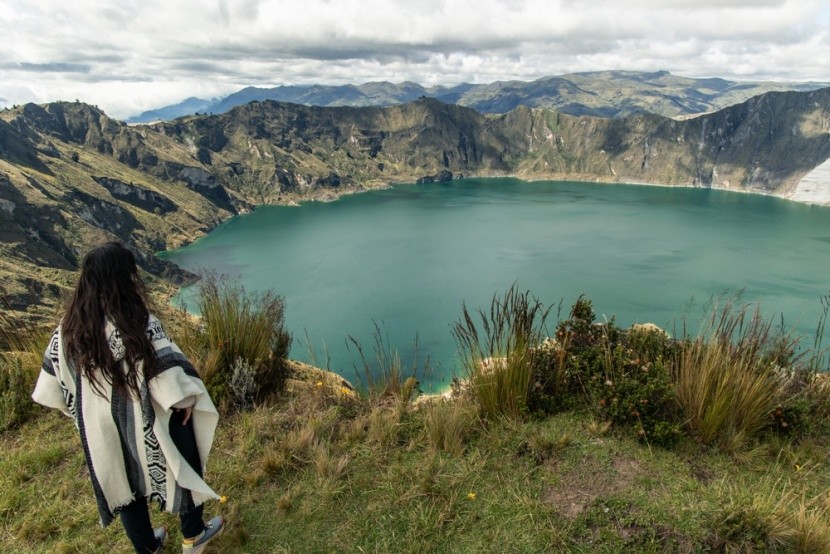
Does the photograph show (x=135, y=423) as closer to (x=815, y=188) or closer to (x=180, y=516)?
(x=180, y=516)

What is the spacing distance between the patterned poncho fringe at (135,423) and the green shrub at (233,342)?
1.81 m

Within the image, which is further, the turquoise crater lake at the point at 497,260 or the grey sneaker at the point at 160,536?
the turquoise crater lake at the point at 497,260

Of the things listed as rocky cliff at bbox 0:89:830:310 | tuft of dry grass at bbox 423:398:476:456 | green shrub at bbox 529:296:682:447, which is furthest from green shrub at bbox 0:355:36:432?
rocky cliff at bbox 0:89:830:310

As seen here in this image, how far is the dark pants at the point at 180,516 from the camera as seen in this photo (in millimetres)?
2752

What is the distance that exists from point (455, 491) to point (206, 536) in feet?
5.38

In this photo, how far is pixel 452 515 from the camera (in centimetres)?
320

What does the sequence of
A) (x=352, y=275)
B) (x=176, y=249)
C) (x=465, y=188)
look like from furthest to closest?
(x=465, y=188), (x=176, y=249), (x=352, y=275)

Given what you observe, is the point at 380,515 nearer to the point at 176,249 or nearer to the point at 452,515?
the point at 452,515

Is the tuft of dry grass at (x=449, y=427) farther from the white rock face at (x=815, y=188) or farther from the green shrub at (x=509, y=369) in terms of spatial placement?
the white rock face at (x=815, y=188)

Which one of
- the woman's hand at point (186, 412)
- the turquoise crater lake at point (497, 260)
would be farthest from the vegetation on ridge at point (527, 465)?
the turquoise crater lake at point (497, 260)

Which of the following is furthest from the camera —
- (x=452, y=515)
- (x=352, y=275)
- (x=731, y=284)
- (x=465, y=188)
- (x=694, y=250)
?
(x=465, y=188)

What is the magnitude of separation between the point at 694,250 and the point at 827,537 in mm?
86082

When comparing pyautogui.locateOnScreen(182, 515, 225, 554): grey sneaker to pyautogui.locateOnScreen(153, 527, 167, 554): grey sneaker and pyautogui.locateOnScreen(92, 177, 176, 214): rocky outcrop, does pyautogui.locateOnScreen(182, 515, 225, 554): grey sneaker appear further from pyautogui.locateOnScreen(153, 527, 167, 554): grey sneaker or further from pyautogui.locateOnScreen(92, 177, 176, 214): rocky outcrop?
pyautogui.locateOnScreen(92, 177, 176, 214): rocky outcrop

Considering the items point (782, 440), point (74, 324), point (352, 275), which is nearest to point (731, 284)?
point (352, 275)
